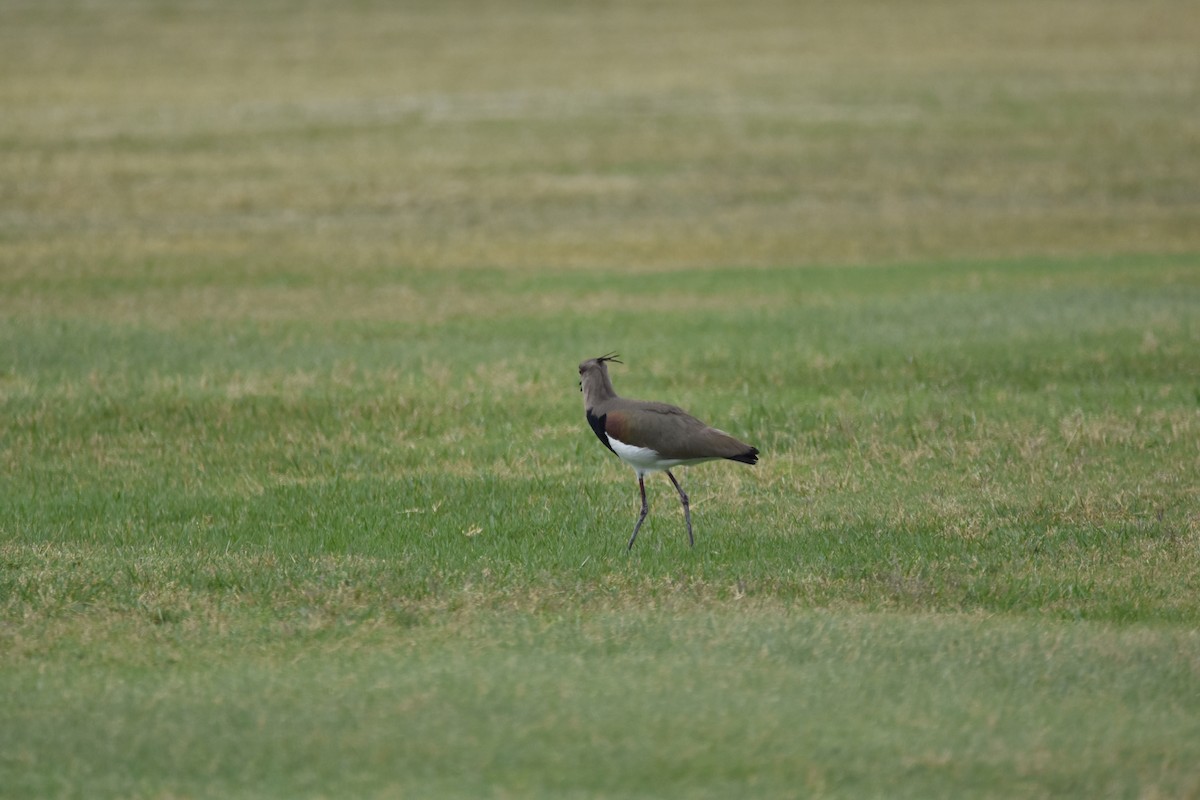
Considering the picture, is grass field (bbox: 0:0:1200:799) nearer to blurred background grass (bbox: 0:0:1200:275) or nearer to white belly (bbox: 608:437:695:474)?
blurred background grass (bbox: 0:0:1200:275)

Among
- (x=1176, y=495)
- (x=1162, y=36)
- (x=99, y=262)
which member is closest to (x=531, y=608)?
(x=1176, y=495)

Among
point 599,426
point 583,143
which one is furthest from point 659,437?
point 583,143

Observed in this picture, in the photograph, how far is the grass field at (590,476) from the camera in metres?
7.27

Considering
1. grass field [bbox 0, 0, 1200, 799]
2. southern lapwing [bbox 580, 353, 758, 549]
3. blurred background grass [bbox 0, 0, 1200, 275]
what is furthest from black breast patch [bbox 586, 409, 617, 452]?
blurred background grass [bbox 0, 0, 1200, 275]

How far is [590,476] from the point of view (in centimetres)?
1219

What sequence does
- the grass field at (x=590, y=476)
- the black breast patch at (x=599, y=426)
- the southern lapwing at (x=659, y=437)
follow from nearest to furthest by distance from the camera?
1. the grass field at (x=590, y=476)
2. the southern lapwing at (x=659, y=437)
3. the black breast patch at (x=599, y=426)

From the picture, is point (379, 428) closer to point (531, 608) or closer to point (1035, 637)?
point (531, 608)

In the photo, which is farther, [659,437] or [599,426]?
[599,426]

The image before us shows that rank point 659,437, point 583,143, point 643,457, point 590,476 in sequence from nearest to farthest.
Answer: point 659,437 → point 643,457 → point 590,476 → point 583,143

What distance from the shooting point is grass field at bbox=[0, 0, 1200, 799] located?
23.9 feet

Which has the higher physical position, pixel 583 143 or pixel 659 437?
pixel 659 437

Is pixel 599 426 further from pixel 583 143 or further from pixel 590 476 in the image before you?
pixel 583 143

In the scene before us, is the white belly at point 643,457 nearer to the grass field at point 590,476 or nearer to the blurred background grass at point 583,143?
the grass field at point 590,476

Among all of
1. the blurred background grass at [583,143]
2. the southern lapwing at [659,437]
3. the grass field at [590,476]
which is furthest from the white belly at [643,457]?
the blurred background grass at [583,143]
